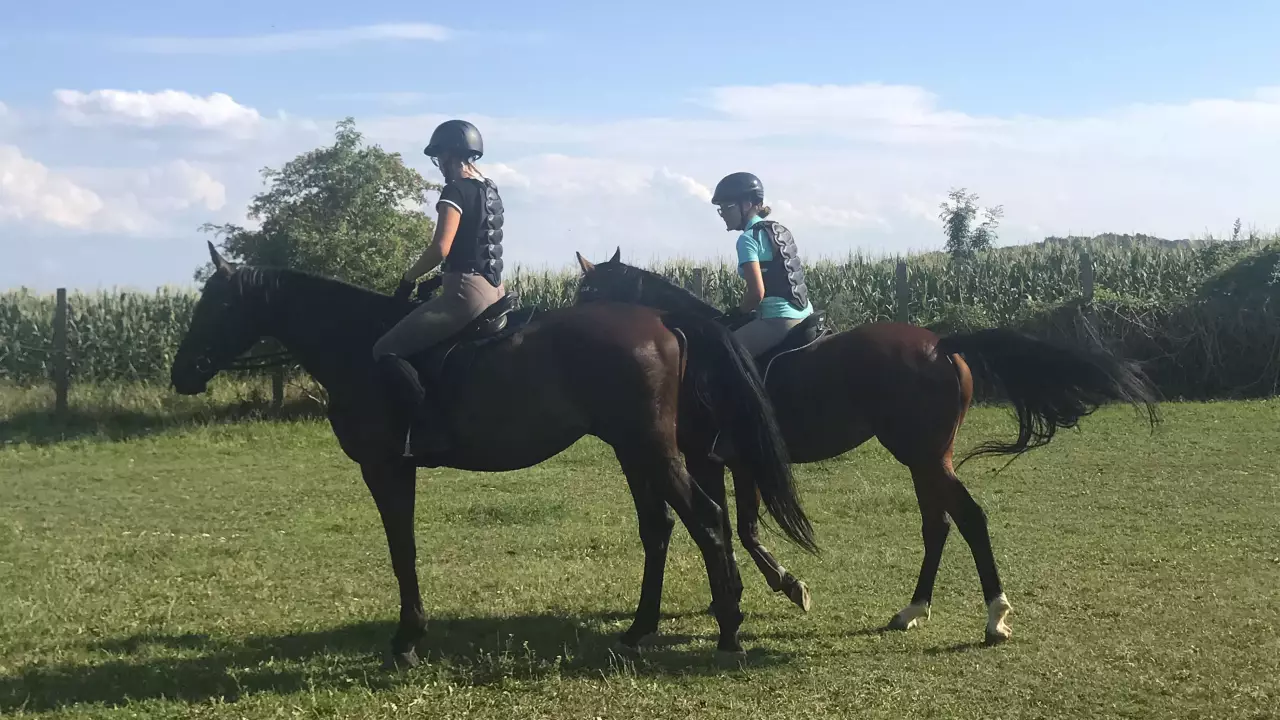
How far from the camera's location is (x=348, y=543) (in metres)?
9.48

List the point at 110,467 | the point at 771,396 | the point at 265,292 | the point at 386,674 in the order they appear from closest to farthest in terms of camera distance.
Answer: the point at 386,674 → the point at 265,292 → the point at 771,396 → the point at 110,467

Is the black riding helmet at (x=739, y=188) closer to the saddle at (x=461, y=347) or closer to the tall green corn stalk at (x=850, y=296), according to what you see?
the saddle at (x=461, y=347)

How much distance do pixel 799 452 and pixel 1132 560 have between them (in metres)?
3.07

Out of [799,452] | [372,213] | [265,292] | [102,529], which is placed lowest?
[102,529]

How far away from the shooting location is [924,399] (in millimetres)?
→ 6348

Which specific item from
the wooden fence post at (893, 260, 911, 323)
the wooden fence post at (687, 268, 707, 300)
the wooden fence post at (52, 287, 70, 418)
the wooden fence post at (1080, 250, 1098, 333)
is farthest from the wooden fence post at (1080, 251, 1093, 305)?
the wooden fence post at (52, 287, 70, 418)

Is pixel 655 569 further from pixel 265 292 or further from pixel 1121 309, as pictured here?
pixel 1121 309

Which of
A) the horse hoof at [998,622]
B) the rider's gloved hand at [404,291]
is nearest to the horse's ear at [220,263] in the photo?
the rider's gloved hand at [404,291]

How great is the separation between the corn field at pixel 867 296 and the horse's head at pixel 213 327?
42.7 feet

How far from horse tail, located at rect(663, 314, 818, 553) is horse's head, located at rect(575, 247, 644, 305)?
135 centimetres

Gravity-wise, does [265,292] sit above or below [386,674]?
above

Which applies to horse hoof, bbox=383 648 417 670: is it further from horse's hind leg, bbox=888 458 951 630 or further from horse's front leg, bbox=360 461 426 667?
horse's hind leg, bbox=888 458 951 630

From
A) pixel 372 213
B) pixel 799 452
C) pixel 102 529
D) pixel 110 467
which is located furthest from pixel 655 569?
pixel 372 213

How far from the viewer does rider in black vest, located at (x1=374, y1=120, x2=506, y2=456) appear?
5.80 metres
